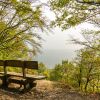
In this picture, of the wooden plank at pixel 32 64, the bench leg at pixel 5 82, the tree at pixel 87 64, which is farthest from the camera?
the tree at pixel 87 64

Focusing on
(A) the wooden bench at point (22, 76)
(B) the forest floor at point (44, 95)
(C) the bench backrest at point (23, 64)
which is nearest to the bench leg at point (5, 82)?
(A) the wooden bench at point (22, 76)

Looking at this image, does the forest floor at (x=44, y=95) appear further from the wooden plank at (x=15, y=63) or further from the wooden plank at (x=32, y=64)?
the wooden plank at (x=15, y=63)

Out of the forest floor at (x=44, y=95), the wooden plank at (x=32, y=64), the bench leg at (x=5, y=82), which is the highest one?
the wooden plank at (x=32, y=64)

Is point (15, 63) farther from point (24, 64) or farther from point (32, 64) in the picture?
point (32, 64)

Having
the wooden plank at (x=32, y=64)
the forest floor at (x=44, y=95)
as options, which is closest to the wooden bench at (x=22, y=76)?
the wooden plank at (x=32, y=64)

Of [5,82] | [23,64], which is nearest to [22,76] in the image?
[23,64]

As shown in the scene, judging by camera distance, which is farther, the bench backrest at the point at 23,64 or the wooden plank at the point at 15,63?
the wooden plank at the point at 15,63

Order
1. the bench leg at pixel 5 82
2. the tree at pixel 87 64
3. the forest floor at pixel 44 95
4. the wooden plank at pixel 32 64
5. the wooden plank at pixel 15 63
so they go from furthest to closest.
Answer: the tree at pixel 87 64, the bench leg at pixel 5 82, the wooden plank at pixel 15 63, the wooden plank at pixel 32 64, the forest floor at pixel 44 95

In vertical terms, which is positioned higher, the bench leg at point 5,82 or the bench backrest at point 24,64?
the bench backrest at point 24,64

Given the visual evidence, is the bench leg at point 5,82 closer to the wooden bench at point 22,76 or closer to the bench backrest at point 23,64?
the wooden bench at point 22,76

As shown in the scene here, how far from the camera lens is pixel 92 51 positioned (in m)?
20.0

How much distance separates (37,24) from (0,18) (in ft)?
7.65

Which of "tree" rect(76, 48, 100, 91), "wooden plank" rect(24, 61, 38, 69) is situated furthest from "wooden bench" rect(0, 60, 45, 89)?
"tree" rect(76, 48, 100, 91)

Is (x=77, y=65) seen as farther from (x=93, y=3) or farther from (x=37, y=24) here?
(x=93, y=3)
